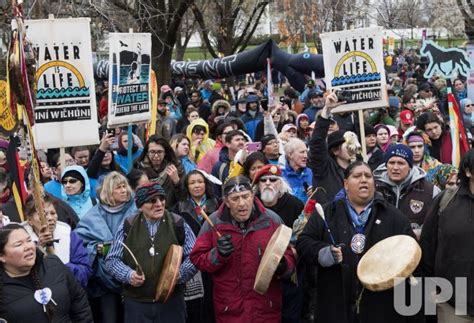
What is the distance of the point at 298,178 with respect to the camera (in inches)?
318

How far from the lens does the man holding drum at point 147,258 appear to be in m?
6.05

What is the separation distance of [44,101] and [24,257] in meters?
3.47

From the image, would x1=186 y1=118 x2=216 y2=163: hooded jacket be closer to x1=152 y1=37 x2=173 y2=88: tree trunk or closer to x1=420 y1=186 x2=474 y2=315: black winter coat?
x1=420 y1=186 x2=474 y2=315: black winter coat

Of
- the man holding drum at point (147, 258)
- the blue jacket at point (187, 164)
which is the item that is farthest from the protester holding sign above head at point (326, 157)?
the blue jacket at point (187, 164)

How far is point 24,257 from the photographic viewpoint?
197 inches

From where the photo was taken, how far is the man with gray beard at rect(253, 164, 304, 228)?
6.92m

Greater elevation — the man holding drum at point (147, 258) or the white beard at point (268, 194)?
the white beard at point (268, 194)

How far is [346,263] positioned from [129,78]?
4.65 meters

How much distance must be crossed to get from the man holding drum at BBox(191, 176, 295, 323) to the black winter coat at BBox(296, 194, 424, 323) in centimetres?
25

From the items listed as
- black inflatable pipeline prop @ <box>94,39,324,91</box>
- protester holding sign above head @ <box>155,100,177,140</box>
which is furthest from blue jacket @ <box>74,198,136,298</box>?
black inflatable pipeline prop @ <box>94,39,324,91</box>

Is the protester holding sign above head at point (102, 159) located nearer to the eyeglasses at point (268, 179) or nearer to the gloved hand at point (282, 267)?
the eyeglasses at point (268, 179)

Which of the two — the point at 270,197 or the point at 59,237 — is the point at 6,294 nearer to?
the point at 59,237

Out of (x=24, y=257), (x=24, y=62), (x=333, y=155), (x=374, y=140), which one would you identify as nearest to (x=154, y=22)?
(x=374, y=140)

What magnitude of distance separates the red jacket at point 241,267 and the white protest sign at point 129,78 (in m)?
3.55
